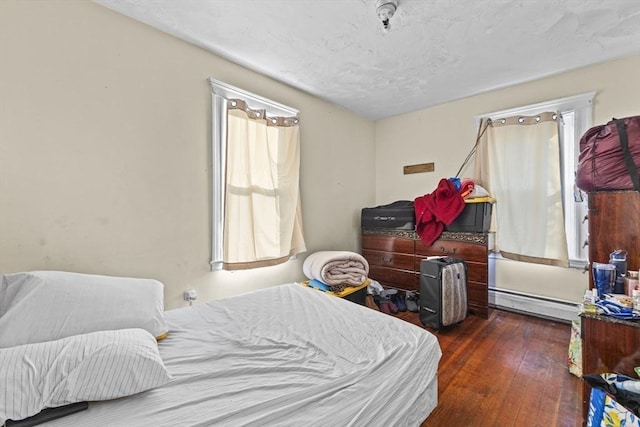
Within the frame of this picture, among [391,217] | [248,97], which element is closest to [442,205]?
[391,217]

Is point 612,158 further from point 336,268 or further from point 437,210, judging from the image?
point 336,268

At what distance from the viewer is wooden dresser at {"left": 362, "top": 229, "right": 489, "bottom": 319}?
2781mm

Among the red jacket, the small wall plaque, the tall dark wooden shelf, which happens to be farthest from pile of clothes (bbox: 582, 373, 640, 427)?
the small wall plaque

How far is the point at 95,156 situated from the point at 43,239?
572mm

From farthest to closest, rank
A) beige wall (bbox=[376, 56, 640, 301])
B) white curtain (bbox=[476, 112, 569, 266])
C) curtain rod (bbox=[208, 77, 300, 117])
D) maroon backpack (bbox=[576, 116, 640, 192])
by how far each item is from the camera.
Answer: white curtain (bbox=[476, 112, 569, 266]), beige wall (bbox=[376, 56, 640, 301]), curtain rod (bbox=[208, 77, 300, 117]), maroon backpack (bbox=[576, 116, 640, 192])

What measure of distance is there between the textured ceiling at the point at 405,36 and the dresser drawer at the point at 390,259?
199 centimetres

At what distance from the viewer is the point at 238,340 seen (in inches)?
49.4

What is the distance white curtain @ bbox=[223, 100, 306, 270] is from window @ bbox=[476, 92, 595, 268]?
8.85 feet

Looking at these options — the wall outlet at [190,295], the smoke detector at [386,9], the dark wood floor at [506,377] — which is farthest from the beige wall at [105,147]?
the dark wood floor at [506,377]

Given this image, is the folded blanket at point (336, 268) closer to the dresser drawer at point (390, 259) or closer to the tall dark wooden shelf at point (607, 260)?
the dresser drawer at point (390, 259)

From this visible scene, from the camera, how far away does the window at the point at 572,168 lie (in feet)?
8.54

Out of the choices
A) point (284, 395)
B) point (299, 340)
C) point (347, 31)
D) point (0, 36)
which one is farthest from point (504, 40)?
point (0, 36)

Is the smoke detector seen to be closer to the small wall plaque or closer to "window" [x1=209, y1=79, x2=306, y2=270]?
"window" [x1=209, y1=79, x2=306, y2=270]

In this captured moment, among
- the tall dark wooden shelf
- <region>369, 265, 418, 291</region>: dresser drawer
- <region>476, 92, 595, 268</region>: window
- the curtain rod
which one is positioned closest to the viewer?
the tall dark wooden shelf
